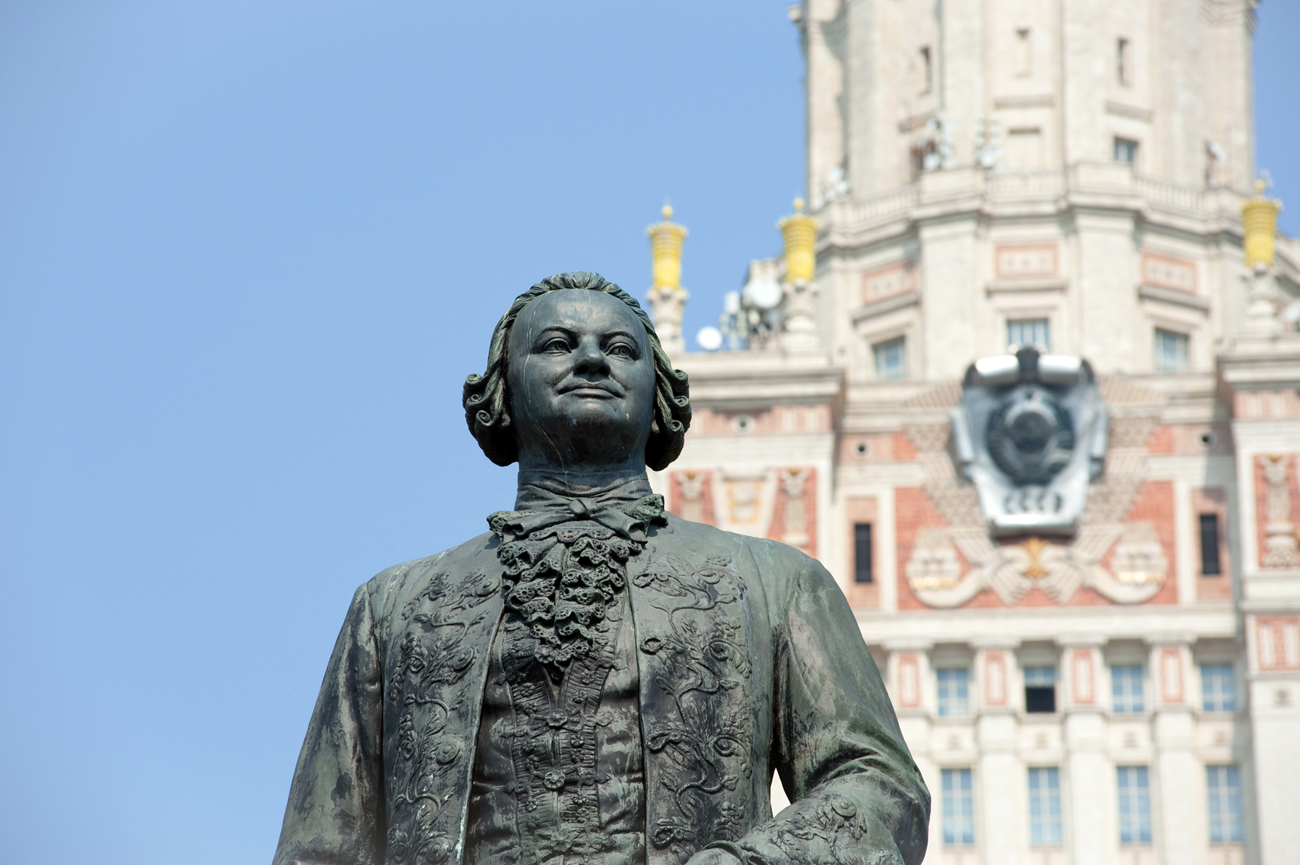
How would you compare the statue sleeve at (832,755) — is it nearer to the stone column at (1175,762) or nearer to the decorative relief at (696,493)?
the stone column at (1175,762)

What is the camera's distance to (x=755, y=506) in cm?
4353

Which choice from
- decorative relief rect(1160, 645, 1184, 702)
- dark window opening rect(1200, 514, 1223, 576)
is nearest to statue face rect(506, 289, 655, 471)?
decorative relief rect(1160, 645, 1184, 702)

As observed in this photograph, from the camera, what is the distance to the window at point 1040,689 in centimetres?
4366

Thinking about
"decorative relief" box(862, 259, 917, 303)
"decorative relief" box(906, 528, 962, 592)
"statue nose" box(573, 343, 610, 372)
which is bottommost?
"statue nose" box(573, 343, 610, 372)

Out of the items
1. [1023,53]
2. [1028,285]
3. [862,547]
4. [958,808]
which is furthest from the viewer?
[1023,53]

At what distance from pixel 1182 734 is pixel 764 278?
11952mm

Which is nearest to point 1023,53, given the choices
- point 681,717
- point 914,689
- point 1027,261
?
point 1027,261

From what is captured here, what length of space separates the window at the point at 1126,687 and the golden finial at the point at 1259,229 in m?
7.31

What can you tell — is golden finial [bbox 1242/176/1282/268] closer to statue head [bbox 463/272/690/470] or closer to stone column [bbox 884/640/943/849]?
stone column [bbox 884/640/943/849]

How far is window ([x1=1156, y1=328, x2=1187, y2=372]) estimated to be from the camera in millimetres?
48188

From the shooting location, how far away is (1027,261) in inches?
1914

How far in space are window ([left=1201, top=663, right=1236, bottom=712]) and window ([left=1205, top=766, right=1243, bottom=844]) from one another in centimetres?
103

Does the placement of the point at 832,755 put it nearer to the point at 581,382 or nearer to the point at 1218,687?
the point at 581,382

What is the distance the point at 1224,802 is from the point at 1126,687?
94.6 inches
